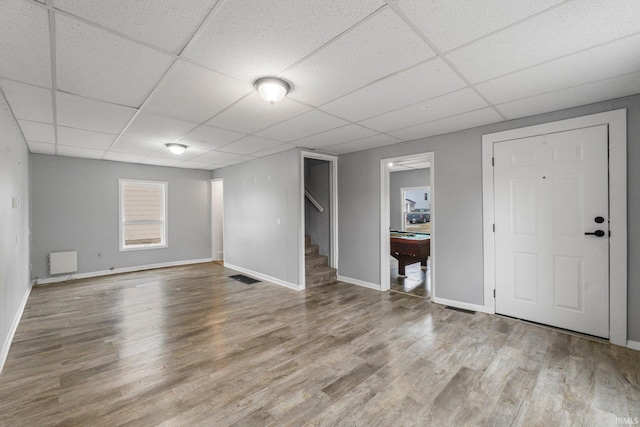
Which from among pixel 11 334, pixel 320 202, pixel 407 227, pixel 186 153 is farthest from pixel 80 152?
pixel 407 227

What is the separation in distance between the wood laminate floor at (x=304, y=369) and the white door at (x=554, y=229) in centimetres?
Result: 30

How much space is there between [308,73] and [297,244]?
3141 millimetres

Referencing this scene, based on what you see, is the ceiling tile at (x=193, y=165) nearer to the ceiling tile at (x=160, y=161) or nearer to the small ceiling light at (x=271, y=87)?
the ceiling tile at (x=160, y=161)

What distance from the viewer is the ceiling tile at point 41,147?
450 centimetres

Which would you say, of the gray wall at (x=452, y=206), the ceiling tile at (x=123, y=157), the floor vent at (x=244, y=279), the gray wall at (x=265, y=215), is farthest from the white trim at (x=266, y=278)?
the ceiling tile at (x=123, y=157)

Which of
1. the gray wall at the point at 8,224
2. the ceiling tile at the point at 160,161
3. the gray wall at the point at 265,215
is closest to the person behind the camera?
the gray wall at the point at 8,224

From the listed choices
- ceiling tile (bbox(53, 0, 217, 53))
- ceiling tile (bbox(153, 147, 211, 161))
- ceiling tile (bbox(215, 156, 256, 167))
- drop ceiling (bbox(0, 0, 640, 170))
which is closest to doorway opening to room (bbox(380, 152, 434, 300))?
drop ceiling (bbox(0, 0, 640, 170))

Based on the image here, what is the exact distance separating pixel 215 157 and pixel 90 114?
262 cm

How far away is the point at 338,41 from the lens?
1.83 meters

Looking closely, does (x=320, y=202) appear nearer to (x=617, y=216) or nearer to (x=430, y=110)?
(x=430, y=110)

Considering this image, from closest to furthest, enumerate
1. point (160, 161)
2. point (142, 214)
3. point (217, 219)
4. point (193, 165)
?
point (160, 161)
point (142, 214)
point (193, 165)
point (217, 219)

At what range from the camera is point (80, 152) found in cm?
520

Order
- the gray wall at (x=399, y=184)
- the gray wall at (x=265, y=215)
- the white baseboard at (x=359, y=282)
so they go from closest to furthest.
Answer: the white baseboard at (x=359, y=282), the gray wall at (x=265, y=215), the gray wall at (x=399, y=184)

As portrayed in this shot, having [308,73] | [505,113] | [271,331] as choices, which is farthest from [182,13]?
[505,113]
